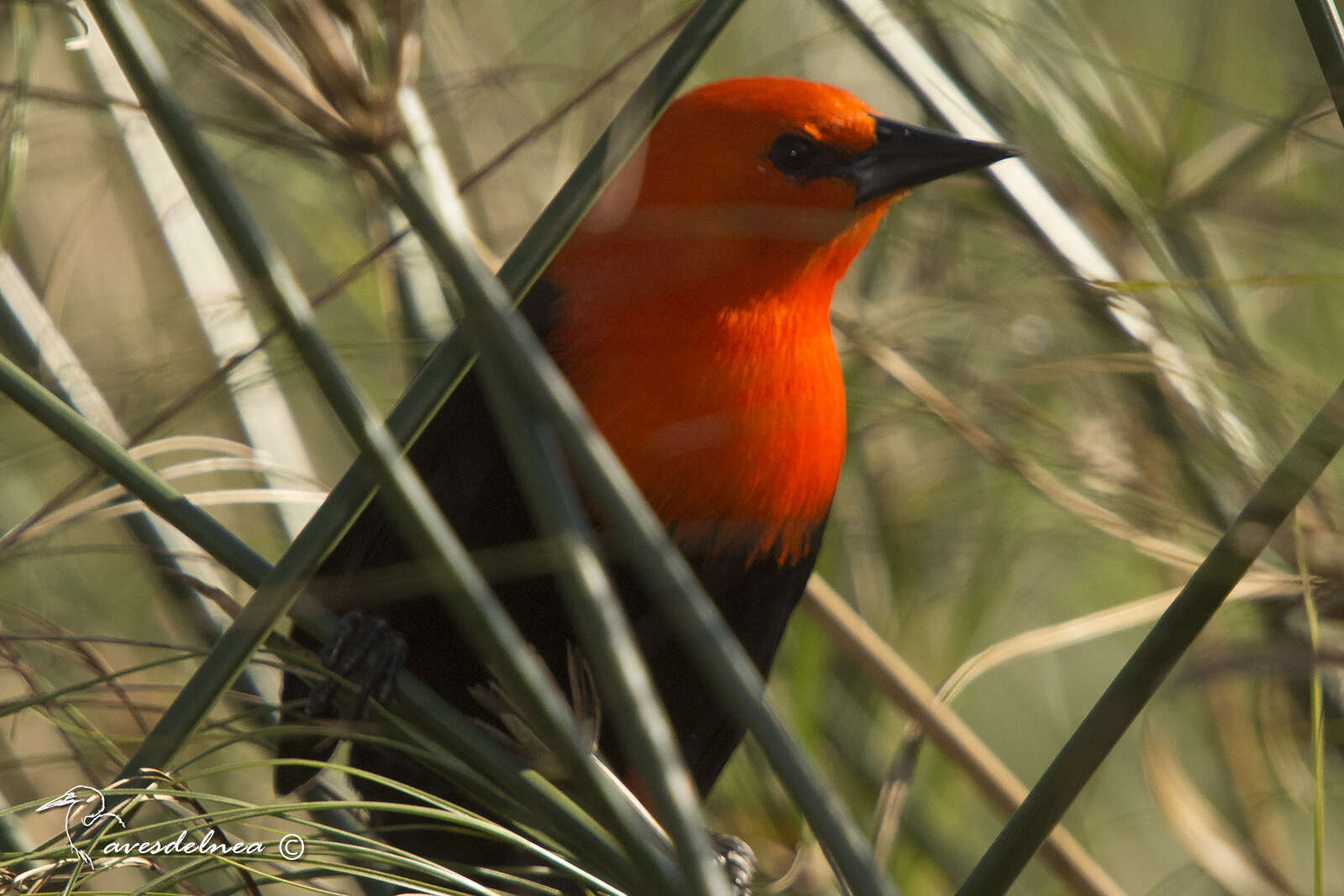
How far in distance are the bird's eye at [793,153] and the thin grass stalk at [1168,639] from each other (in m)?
0.81

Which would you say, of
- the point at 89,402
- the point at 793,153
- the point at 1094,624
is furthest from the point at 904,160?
the point at 89,402

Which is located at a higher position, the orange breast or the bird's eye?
Answer: the bird's eye

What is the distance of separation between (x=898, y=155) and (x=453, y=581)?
33.4 inches

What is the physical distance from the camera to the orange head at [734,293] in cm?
108

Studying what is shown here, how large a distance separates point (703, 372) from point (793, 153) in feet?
0.95

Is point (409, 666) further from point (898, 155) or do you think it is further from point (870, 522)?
point (898, 155)

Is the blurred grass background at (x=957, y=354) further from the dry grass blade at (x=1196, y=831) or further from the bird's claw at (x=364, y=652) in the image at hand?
the bird's claw at (x=364, y=652)

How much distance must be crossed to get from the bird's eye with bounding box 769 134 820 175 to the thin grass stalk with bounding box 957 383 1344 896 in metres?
0.81

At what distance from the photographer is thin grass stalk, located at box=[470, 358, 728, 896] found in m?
0.46

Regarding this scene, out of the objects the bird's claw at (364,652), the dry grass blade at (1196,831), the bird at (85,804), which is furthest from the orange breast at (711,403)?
the bird at (85,804)

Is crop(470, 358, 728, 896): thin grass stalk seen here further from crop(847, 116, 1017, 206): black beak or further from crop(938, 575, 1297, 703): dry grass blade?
crop(847, 116, 1017, 206): black beak

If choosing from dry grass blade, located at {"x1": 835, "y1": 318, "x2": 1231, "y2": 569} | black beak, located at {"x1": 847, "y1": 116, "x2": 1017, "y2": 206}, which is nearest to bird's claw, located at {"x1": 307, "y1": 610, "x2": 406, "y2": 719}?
dry grass blade, located at {"x1": 835, "y1": 318, "x2": 1231, "y2": 569}

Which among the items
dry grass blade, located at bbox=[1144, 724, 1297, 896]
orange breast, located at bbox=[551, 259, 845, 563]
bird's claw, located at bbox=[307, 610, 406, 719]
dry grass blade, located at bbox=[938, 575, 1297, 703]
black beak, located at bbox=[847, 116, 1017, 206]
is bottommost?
dry grass blade, located at bbox=[1144, 724, 1297, 896]

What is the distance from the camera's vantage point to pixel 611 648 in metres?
0.49
